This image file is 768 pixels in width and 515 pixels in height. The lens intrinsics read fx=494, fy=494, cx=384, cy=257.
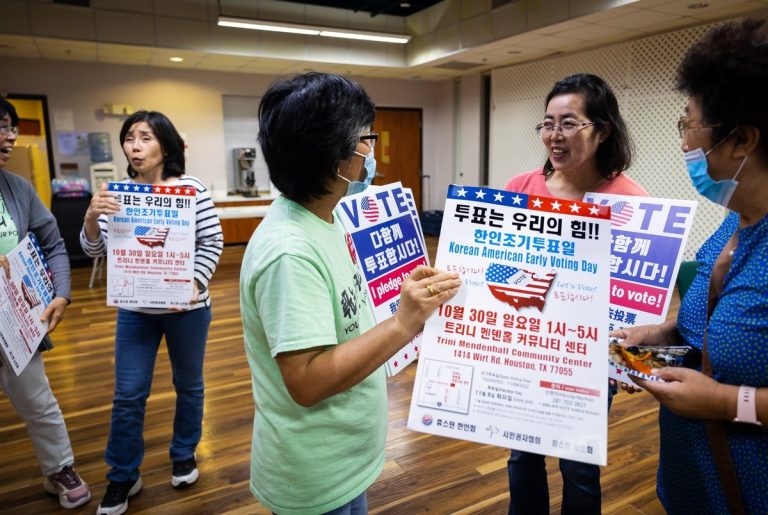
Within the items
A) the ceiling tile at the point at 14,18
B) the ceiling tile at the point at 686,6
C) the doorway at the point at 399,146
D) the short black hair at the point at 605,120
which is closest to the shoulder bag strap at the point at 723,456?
the short black hair at the point at 605,120

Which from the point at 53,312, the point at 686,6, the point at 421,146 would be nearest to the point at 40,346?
the point at 53,312

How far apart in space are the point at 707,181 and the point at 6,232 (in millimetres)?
2236

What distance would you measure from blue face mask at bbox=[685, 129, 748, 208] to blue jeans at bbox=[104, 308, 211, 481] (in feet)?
6.11

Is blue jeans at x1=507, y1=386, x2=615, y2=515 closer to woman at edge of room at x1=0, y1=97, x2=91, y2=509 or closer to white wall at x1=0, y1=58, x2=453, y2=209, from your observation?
woman at edge of room at x1=0, y1=97, x2=91, y2=509

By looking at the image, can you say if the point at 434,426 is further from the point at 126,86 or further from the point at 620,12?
the point at 126,86

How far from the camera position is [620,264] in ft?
5.15

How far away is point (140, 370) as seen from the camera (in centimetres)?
204

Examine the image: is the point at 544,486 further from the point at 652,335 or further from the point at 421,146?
the point at 421,146

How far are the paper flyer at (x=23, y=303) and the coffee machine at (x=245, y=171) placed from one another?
6.85 metres

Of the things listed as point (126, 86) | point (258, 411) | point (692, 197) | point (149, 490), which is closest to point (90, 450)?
point (149, 490)

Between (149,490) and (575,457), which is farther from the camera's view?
(149,490)

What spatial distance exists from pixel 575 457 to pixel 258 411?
69 centimetres

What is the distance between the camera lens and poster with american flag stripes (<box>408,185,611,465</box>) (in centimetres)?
97

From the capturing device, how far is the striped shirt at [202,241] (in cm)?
209
